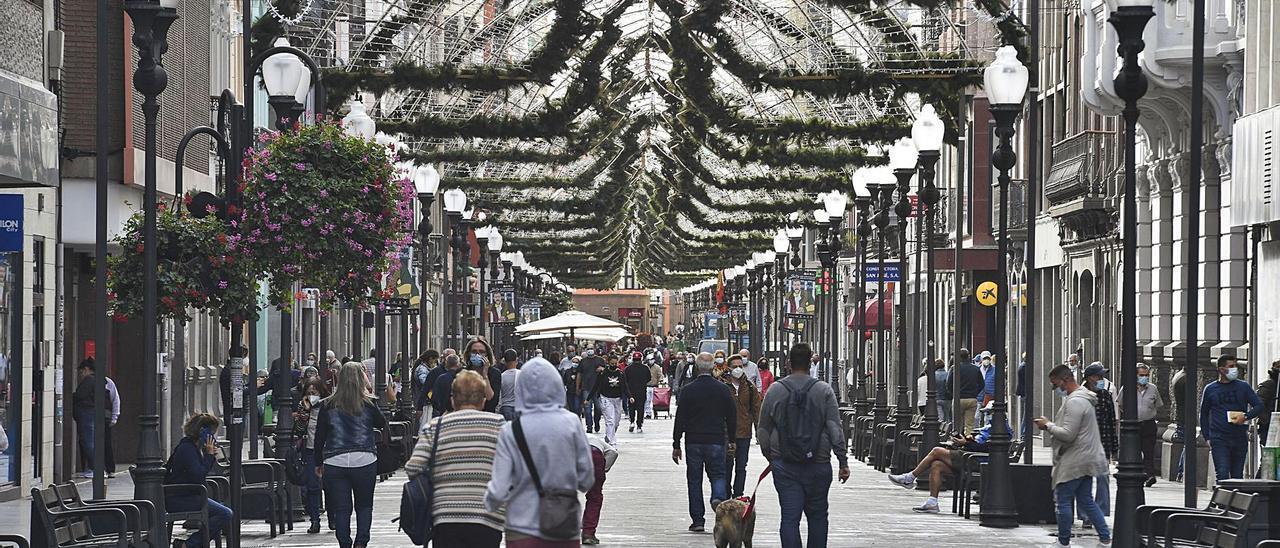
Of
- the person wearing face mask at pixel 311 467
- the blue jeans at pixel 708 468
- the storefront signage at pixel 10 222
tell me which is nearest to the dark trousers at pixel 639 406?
the person wearing face mask at pixel 311 467

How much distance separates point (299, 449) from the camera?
22250 mm

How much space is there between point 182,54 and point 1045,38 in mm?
17413

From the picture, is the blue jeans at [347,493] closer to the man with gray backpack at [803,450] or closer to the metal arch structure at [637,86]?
the man with gray backpack at [803,450]

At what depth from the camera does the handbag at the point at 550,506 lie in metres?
11.5

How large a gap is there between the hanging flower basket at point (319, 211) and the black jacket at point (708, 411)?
3388 mm

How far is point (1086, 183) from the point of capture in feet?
129

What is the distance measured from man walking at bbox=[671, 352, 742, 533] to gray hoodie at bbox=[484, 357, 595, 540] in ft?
32.7

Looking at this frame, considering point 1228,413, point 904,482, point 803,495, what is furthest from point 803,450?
point 904,482

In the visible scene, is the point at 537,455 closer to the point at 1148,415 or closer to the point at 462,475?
the point at 462,475

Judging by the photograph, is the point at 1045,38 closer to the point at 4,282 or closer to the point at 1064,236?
the point at 1064,236

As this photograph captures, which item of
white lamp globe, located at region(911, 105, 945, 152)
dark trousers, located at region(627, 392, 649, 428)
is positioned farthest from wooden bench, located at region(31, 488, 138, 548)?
dark trousers, located at region(627, 392, 649, 428)

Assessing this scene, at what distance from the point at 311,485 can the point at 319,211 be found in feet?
8.53

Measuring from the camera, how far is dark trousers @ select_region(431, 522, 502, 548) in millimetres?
12305

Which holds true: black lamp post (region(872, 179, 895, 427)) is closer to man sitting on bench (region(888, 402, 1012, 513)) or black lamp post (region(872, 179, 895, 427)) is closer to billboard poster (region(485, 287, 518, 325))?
man sitting on bench (region(888, 402, 1012, 513))
